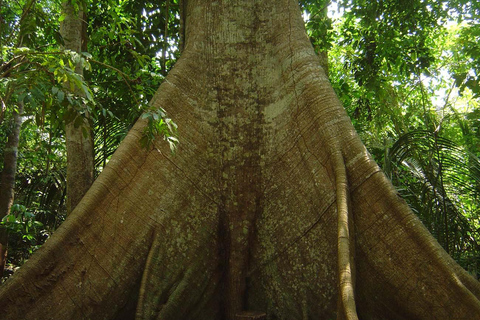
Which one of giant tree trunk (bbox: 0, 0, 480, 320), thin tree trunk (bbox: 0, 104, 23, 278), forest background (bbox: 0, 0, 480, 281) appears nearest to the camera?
giant tree trunk (bbox: 0, 0, 480, 320)

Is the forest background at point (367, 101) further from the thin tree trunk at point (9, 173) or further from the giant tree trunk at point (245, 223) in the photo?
the giant tree trunk at point (245, 223)

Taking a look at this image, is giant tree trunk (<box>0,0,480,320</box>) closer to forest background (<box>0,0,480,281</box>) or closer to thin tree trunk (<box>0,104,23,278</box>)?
forest background (<box>0,0,480,281</box>)

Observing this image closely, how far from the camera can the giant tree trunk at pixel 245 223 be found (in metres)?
2.89

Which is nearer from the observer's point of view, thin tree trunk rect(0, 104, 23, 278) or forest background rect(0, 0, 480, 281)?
forest background rect(0, 0, 480, 281)

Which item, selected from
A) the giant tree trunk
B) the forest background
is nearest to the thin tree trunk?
the forest background

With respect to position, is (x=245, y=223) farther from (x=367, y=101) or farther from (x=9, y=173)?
(x=9, y=173)

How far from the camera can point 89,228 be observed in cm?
316

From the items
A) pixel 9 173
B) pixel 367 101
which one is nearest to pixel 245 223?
pixel 367 101

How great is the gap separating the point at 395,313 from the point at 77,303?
2.07 metres

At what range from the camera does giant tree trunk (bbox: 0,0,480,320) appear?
289 cm

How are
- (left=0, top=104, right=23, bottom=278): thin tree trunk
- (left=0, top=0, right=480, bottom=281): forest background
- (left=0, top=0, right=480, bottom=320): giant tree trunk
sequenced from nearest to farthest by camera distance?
(left=0, top=0, right=480, bottom=320): giant tree trunk
(left=0, top=0, right=480, bottom=281): forest background
(left=0, top=104, right=23, bottom=278): thin tree trunk

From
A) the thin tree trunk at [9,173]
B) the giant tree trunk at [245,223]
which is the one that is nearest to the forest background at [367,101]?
the thin tree trunk at [9,173]

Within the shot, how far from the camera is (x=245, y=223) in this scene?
3.44 metres

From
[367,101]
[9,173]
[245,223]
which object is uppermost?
[367,101]
